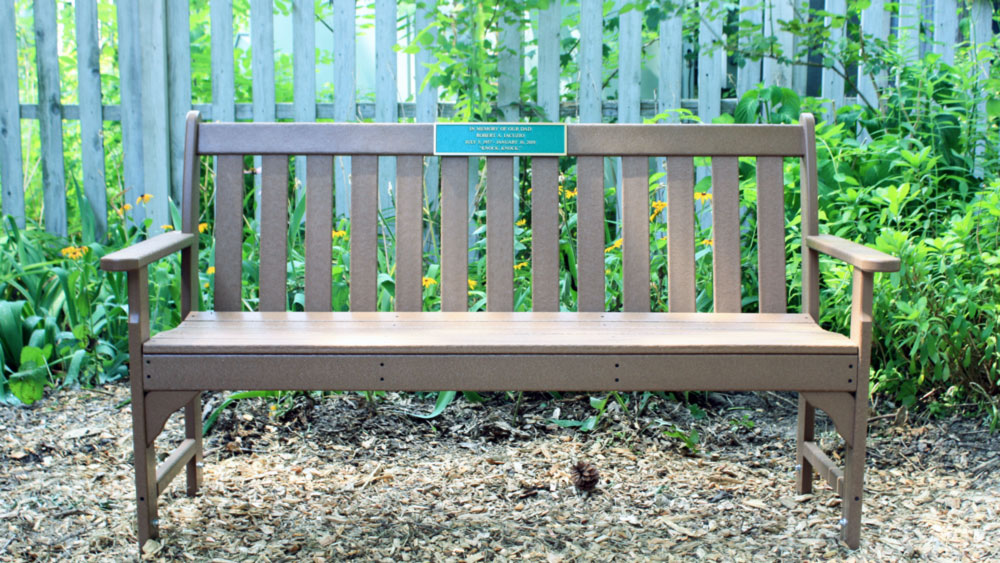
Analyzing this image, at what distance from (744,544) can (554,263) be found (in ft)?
2.98

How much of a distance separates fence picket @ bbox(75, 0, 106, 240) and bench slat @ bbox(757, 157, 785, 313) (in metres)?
2.92

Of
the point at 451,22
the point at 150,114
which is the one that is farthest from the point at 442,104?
the point at 150,114

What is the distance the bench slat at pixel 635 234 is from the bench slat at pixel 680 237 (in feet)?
0.22

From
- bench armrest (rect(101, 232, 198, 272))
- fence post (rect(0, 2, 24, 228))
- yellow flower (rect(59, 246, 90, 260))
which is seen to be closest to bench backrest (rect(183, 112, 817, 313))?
bench armrest (rect(101, 232, 198, 272))

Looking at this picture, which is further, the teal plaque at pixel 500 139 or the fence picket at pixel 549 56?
the fence picket at pixel 549 56

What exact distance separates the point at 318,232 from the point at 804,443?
1.49 metres

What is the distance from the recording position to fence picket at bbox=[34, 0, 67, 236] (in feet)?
13.5

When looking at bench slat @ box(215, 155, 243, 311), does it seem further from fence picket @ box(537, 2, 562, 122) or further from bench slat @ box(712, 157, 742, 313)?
fence picket @ box(537, 2, 562, 122)

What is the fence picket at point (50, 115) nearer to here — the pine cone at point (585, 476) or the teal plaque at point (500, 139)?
the teal plaque at point (500, 139)

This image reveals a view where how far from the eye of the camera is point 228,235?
Result: 8.48ft

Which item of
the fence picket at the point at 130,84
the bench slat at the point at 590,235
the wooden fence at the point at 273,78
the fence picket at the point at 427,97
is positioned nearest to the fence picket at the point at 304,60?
the wooden fence at the point at 273,78

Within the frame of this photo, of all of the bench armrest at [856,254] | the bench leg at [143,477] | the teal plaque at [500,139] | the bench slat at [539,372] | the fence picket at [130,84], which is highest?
the fence picket at [130,84]

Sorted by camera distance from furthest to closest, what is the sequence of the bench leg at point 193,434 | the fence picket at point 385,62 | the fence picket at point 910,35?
the fence picket at point 385,62 → the fence picket at point 910,35 → the bench leg at point 193,434

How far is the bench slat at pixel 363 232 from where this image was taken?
8.58ft
